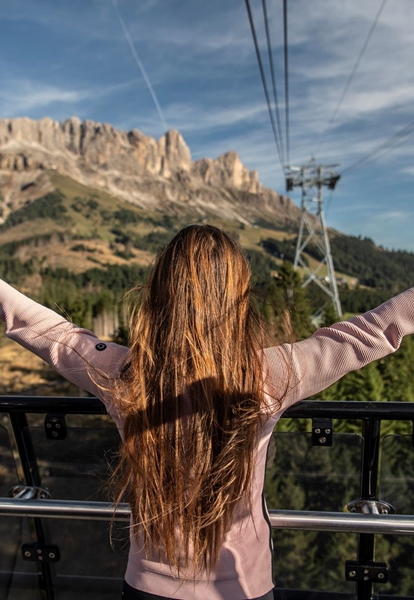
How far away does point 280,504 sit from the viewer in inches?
96.0

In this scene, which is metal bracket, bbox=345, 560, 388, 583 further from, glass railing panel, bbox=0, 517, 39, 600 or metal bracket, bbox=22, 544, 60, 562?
glass railing panel, bbox=0, 517, 39, 600

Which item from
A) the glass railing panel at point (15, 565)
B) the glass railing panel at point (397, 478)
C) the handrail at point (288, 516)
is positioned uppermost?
the glass railing panel at point (397, 478)

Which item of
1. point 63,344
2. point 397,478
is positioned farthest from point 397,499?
point 63,344

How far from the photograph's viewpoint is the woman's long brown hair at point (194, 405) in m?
1.64

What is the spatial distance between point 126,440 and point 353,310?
282ft

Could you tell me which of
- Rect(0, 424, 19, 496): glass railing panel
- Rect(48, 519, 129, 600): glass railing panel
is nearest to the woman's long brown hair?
Rect(48, 519, 129, 600): glass railing panel

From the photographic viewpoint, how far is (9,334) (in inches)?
73.2

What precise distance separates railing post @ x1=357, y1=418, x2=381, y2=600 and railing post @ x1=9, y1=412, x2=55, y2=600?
5.38 feet

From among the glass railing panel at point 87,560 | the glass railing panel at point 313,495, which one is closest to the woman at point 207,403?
the glass railing panel at point 313,495

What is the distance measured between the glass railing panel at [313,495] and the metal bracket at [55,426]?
1017 millimetres

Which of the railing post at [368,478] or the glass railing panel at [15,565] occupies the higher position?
the railing post at [368,478]

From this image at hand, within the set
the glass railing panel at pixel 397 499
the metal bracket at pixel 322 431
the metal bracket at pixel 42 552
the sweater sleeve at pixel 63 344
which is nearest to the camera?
the sweater sleeve at pixel 63 344

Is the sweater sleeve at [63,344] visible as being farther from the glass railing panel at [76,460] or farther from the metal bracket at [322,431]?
the metal bracket at [322,431]

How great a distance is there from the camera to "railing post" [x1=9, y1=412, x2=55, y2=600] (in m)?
2.53
